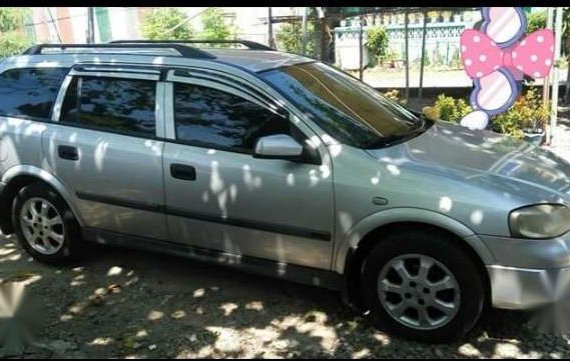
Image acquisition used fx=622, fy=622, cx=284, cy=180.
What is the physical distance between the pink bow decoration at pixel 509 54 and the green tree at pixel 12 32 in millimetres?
12379

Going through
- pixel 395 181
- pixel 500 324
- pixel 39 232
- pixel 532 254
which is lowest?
pixel 500 324

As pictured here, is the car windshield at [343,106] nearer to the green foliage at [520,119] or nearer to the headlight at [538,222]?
the headlight at [538,222]

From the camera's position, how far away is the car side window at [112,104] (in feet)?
13.8

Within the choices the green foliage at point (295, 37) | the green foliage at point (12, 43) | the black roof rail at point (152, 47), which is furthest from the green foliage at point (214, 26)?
the black roof rail at point (152, 47)

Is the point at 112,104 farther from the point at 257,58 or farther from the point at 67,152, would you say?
the point at 257,58

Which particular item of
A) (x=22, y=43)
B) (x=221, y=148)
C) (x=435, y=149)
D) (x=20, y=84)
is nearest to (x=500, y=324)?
(x=435, y=149)

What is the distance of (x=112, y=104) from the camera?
14.3 feet

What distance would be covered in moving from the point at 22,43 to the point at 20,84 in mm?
12721

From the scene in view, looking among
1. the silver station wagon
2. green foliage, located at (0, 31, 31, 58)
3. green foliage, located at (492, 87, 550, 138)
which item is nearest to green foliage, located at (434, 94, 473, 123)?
green foliage, located at (492, 87, 550, 138)

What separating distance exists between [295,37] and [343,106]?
34.0ft

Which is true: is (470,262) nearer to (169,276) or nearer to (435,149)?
(435,149)

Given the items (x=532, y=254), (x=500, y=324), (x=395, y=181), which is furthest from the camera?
(x=500, y=324)

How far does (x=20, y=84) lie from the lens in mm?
4773

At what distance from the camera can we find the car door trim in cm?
366
